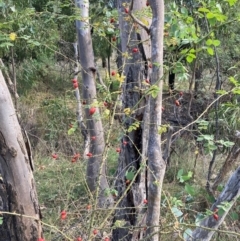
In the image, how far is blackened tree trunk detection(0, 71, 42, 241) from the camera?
198cm

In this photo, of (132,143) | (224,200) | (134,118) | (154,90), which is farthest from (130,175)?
(154,90)

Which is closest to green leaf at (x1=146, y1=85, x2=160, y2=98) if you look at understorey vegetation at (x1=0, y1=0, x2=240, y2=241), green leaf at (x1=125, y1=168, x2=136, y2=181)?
understorey vegetation at (x1=0, y1=0, x2=240, y2=241)

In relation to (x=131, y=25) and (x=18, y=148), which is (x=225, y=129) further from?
(x=18, y=148)

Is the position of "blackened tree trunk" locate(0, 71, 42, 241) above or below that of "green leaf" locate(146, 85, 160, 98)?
below

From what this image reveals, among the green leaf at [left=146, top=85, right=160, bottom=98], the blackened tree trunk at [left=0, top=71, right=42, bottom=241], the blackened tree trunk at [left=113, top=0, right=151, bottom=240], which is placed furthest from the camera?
the blackened tree trunk at [left=113, top=0, right=151, bottom=240]

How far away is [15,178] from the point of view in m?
2.04

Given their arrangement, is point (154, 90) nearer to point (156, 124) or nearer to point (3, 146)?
point (156, 124)

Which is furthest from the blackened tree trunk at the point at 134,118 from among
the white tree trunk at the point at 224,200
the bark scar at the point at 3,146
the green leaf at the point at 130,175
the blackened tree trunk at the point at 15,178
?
the bark scar at the point at 3,146

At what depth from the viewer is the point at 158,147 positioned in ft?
5.30

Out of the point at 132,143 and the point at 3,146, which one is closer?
the point at 3,146

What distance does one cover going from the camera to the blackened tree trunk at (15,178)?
1976 mm

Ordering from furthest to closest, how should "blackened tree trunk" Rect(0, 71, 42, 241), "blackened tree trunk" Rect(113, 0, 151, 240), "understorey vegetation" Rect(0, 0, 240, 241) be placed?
"blackened tree trunk" Rect(113, 0, 151, 240), "blackened tree trunk" Rect(0, 71, 42, 241), "understorey vegetation" Rect(0, 0, 240, 241)

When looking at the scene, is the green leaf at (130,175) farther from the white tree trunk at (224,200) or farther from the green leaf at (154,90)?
the green leaf at (154,90)

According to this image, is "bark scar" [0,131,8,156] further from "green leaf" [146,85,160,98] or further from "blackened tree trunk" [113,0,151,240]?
"green leaf" [146,85,160,98]
